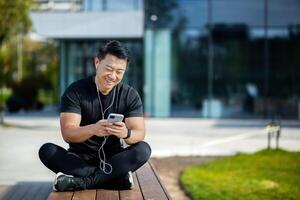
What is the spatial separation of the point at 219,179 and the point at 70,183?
4.36 metres

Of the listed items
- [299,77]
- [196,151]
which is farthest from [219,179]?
[299,77]

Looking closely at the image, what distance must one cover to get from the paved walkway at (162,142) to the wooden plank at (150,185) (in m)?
3.20

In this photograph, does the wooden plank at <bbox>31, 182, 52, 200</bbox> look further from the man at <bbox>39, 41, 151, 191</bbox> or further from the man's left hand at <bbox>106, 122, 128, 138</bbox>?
the man's left hand at <bbox>106, 122, 128, 138</bbox>

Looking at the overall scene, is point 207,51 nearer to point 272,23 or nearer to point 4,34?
point 272,23

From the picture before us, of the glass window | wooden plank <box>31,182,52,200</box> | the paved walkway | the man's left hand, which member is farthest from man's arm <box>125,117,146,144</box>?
the glass window

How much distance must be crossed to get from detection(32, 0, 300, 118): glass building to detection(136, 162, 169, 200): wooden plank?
19.5m

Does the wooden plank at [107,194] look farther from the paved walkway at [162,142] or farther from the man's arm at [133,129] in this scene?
the paved walkway at [162,142]

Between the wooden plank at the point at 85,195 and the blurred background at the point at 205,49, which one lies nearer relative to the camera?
the wooden plank at the point at 85,195

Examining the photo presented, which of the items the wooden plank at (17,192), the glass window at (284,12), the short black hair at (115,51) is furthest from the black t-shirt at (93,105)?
the glass window at (284,12)

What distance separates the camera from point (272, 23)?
973 inches

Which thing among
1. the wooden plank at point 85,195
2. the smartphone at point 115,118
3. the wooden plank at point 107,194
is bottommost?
the wooden plank at point 107,194

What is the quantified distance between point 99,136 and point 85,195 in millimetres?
467

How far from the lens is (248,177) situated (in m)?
8.45

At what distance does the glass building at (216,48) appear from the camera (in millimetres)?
24656
